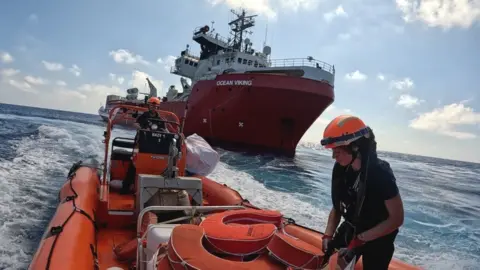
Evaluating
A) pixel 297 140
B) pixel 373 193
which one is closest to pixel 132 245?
pixel 373 193

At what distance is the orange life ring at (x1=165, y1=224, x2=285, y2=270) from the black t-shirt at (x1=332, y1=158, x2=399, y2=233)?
2.08 feet

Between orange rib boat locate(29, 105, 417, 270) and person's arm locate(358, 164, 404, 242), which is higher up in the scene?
person's arm locate(358, 164, 404, 242)

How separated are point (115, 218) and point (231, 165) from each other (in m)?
8.85

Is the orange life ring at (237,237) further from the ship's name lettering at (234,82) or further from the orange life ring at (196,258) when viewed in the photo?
the ship's name lettering at (234,82)

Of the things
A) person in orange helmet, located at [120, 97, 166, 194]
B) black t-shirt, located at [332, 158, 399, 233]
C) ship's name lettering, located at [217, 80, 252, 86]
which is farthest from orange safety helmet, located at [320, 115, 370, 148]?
ship's name lettering, located at [217, 80, 252, 86]

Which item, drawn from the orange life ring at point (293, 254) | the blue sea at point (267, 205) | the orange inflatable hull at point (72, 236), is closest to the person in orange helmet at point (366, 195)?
the orange life ring at point (293, 254)

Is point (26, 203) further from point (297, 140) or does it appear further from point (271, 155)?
point (297, 140)

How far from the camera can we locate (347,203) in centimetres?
222

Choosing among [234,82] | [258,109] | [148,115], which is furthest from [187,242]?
[234,82]

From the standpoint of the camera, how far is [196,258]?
215 cm

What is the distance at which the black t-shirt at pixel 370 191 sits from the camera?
189 centimetres

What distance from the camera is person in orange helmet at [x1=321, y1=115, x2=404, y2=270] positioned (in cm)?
190

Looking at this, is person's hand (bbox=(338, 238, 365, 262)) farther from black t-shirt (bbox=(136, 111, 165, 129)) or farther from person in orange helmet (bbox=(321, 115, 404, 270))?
black t-shirt (bbox=(136, 111, 165, 129))

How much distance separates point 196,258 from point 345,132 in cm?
124
